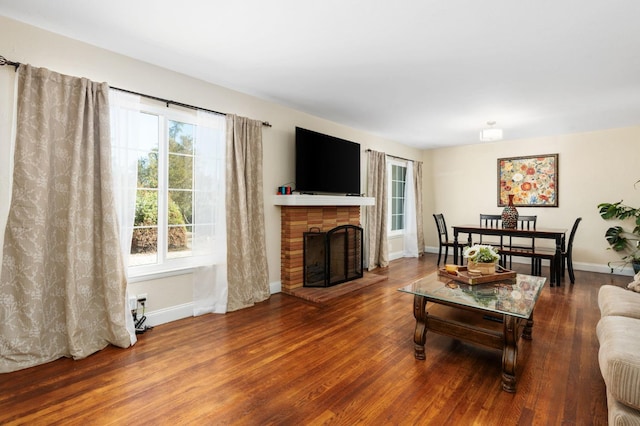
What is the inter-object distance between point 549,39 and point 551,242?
4460mm

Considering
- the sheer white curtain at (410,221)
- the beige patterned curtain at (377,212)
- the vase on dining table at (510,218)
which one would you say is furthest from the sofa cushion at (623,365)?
the sheer white curtain at (410,221)

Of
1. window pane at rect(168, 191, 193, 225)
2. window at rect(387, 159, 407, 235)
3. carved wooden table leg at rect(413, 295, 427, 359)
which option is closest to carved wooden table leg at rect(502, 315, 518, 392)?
carved wooden table leg at rect(413, 295, 427, 359)

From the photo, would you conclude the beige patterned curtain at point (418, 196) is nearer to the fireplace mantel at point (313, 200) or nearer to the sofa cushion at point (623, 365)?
the fireplace mantel at point (313, 200)

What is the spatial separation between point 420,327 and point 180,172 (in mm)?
2666

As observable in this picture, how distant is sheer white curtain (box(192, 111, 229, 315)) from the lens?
10.4 feet

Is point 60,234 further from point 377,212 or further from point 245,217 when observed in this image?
point 377,212

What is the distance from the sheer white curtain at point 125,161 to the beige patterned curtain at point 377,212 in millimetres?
3628

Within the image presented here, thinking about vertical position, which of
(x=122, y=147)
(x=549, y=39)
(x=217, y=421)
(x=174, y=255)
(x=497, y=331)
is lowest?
(x=217, y=421)

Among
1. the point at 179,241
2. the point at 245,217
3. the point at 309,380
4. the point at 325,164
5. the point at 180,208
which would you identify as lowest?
the point at 309,380

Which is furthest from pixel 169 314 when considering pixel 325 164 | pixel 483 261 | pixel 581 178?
→ pixel 581 178

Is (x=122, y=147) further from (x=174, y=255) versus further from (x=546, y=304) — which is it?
(x=546, y=304)

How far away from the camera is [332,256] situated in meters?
4.41

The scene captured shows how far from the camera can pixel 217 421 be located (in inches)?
64.4

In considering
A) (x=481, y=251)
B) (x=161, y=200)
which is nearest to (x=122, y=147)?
(x=161, y=200)
